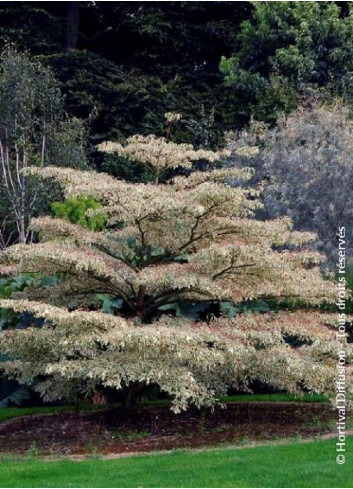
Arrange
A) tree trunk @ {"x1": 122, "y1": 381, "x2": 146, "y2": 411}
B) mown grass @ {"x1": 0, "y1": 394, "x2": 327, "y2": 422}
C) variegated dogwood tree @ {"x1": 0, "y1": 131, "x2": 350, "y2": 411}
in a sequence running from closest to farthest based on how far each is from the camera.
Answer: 1. variegated dogwood tree @ {"x1": 0, "y1": 131, "x2": 350, "y2": 411}
2. tree trunk @ {"x1": 122, "y1": 381, "x2": 146, "y2": 411}
3. mown grass @ {"x1": 0, "y1": 394, "x2": 327, "y2": 422}

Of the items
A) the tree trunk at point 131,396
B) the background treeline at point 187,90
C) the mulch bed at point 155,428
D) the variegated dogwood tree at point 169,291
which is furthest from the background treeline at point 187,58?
the tree trunk at point 131,396

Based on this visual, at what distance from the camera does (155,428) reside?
826 centimetres

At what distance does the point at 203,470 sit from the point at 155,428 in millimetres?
2256

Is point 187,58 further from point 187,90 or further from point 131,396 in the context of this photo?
point 131,396

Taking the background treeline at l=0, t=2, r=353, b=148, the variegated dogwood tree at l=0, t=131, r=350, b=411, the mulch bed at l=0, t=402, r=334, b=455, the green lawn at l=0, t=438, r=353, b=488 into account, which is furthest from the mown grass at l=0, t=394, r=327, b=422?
the background treeline at l=0, t=2, r=353, b=148

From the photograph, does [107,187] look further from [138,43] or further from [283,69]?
[138,43]

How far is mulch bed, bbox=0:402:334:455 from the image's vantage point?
761 centimetres

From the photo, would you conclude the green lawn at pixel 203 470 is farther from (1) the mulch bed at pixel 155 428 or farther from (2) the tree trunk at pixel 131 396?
(2) the tree trunk at pixel 131 396

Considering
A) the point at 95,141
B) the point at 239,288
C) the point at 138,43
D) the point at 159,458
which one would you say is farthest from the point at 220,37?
the point at 159,458

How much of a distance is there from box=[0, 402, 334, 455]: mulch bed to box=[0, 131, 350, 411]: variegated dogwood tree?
15.6 inches

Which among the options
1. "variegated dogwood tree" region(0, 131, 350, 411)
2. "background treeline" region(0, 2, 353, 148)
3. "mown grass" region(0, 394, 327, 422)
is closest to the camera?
"variegated dogwood tree" region(0, 131, 350, 411)

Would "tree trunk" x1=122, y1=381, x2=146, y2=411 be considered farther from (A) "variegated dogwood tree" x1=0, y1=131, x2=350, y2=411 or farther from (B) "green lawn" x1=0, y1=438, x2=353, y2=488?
(B) "green lawn" x1=0, y1=438, x2=353, y2=488

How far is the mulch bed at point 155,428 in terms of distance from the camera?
300 inches

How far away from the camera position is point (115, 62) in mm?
24234
